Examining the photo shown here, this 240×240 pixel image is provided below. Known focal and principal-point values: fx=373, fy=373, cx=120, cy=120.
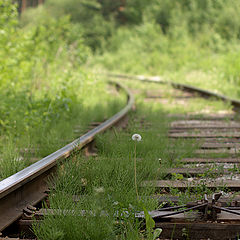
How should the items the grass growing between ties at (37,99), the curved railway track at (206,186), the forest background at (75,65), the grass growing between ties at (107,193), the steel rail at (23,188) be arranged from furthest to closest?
1. the forest background at (75,65)
2. the grass growing between ties at (37,99)
3. the steel rail at (23,188)
4. the curved railway track at (206,186)
5. the grass growing between ties at (107,193)

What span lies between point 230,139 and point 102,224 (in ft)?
9.43

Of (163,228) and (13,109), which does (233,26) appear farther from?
(163,228)

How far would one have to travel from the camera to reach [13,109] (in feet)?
15.9

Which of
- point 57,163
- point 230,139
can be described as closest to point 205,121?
point 230,139

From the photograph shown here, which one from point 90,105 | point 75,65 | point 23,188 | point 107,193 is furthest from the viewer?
point 75,65

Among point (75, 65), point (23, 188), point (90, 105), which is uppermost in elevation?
point (75, 65)

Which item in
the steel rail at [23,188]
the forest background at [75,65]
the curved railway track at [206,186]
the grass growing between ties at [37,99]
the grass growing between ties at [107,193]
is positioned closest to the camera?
the grass growing between ties at [107,193]

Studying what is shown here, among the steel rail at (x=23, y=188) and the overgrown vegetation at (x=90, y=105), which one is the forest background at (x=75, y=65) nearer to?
the overgrown vegetation at (x=90, y=105)

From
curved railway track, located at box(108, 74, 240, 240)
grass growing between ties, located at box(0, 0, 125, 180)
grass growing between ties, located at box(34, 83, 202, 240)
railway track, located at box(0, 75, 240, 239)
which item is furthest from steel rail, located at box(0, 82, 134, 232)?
curved railway track, located at box(108, 74, 240, 240)

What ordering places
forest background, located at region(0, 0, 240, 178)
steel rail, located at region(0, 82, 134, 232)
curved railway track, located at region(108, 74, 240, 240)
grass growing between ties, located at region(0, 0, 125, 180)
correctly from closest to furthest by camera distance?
curved railway track, located at region(108, 74, 240, 240), steel rail, located at region(0, 82, 134, 232), grass growing between ties, located at region(0, 0, 125, 180), forest background, located at region(0, 0, 240, 178)

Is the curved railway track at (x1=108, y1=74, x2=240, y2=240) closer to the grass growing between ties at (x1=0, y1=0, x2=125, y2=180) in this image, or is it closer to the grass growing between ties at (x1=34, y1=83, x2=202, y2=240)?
the grass growing between ties at (x1=34, y1=83, x2=202, y2=240)

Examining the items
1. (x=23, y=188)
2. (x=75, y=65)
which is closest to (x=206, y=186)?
(x=23, y=188)

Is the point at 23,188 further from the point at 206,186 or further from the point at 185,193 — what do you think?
the point at 206,186

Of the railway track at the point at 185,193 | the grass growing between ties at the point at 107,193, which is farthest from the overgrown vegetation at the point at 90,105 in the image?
the railway track at the point at 185,193
